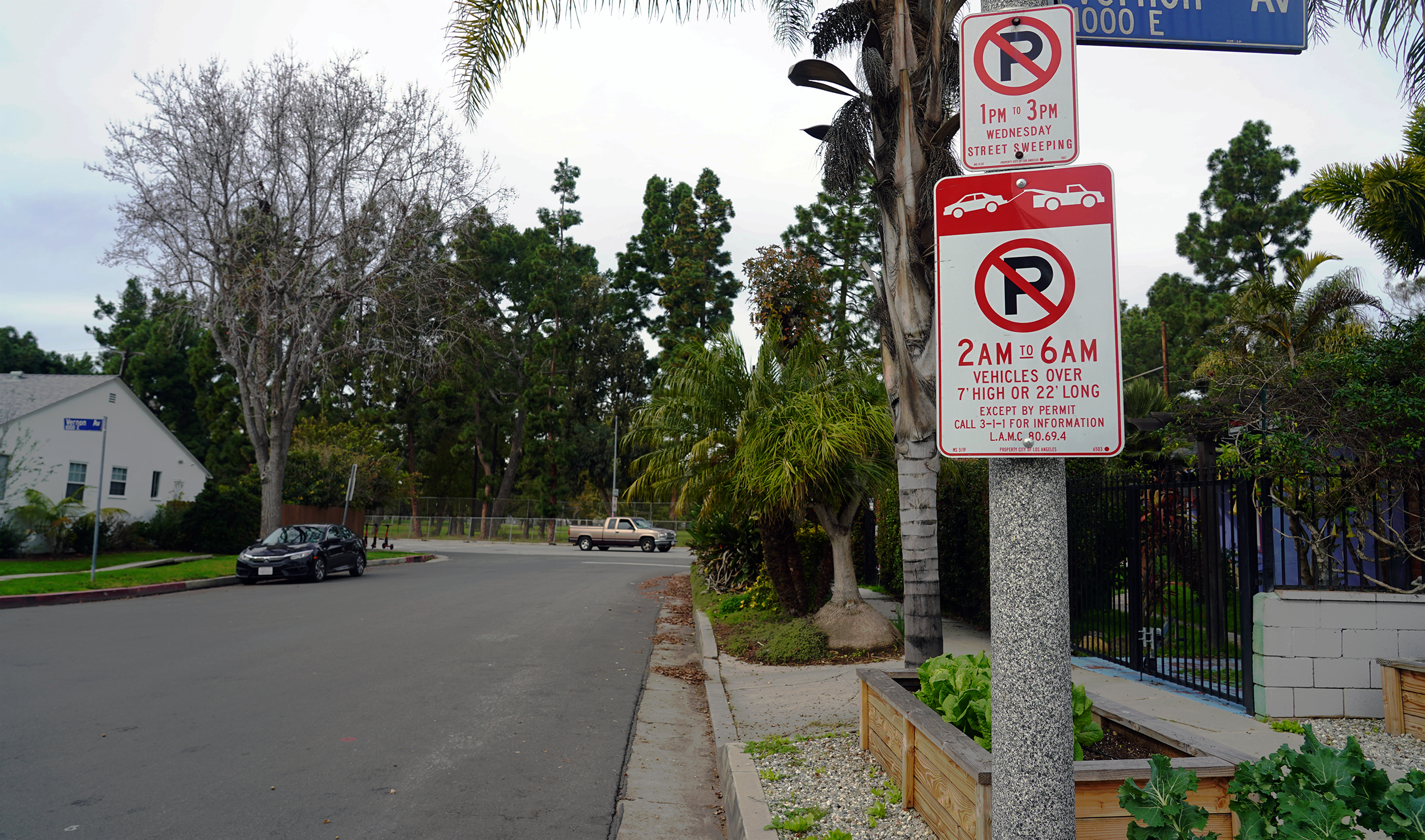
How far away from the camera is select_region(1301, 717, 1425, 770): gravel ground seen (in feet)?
18.3

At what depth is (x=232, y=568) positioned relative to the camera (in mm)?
21859

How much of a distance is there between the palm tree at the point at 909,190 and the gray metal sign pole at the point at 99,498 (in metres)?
14.0

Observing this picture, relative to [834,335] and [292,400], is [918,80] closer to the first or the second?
[834,335]

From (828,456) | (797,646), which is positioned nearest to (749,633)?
(797,646)

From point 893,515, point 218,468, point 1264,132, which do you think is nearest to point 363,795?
point 893,515

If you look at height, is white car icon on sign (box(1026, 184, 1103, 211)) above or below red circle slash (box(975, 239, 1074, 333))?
above

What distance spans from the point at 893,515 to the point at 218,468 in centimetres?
4440

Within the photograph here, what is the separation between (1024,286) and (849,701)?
611 cm

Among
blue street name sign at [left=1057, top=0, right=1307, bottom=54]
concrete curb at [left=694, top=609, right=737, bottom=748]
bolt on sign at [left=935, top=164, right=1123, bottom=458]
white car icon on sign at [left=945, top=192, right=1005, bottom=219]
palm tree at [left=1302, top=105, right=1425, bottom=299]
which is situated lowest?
concrete curb at [left=694, top=609, right=737, bottom=748]

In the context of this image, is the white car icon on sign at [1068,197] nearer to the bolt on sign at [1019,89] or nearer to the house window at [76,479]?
the bolt on sign at [1019,89]

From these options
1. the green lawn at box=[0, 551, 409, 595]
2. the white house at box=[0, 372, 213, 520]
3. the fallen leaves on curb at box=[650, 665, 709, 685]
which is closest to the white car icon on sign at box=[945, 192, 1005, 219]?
the fallen leaves on curb at box=[650, 665, 709, 685]

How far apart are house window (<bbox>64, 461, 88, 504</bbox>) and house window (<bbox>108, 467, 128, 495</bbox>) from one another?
1.46 metres

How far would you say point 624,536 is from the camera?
43312mm

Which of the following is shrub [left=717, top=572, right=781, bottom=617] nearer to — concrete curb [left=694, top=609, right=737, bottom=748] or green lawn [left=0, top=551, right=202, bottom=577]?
concrete curb [left=694, top=609, right=737, bottom=748]
